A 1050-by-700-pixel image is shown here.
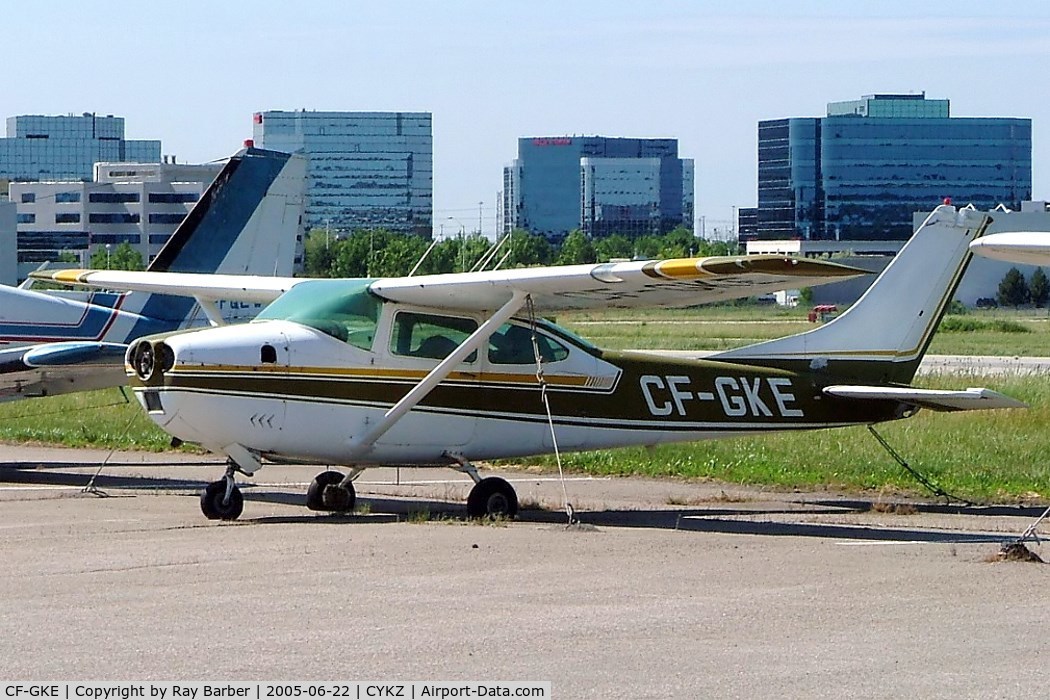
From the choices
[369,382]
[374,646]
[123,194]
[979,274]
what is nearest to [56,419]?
[369,382]

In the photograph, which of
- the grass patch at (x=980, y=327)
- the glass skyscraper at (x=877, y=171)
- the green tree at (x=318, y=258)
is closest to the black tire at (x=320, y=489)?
the grass patch at (x=980, y=327)

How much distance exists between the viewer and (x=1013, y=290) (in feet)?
375

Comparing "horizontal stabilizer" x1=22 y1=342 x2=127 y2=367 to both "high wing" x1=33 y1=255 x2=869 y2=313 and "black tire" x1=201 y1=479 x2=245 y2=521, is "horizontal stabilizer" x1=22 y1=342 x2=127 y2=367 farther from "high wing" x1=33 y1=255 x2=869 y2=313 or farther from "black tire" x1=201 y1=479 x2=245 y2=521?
"high wing" x1=33 y1=255 x2=869 y2=313

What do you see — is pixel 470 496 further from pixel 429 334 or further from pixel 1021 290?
pixel 1021 290

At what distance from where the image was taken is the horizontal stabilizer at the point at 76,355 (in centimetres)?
1733

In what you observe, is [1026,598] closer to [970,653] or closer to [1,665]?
[970,653]

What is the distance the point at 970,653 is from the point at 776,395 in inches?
281

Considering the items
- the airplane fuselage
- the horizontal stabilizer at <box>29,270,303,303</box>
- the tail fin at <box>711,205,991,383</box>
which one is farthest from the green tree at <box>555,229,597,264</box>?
the airplane fuselage

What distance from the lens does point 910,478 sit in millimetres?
16406

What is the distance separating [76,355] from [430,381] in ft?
18.4

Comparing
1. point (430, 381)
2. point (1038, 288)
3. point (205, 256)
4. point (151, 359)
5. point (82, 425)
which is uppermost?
point (205, 256)

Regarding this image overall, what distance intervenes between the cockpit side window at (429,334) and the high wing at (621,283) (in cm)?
13

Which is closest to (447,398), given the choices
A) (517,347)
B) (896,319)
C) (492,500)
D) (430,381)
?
(430,381)

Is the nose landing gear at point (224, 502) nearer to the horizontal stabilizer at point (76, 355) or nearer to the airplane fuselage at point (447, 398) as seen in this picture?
the airplane fuselage at point (447, 398)
